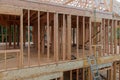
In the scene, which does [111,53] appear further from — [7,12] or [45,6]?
[7,12]

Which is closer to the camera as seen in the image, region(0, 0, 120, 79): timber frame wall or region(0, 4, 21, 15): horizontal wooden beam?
region(0, 4, 21, 15): horizontal wooden beam

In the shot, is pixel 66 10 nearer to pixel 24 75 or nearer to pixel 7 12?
pixel 7 12

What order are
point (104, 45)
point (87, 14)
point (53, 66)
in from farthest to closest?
point (104, 45) < point (87, 14) < point (53, 66)

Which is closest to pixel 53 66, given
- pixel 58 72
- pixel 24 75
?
pixel 58 72

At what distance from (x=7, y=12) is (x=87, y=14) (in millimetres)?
4377

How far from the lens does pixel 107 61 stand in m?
9.34

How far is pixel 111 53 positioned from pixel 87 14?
10.9 ft

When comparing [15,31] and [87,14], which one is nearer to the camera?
[87,14]

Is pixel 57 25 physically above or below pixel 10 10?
below

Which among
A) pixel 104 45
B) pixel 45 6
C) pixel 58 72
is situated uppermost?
pixel 45 6

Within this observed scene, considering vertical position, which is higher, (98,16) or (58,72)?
(98,16)

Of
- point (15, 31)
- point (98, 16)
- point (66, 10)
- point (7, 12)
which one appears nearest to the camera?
point (7, 12)

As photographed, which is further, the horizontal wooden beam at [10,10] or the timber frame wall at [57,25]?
the timber frame wall at [57,25]

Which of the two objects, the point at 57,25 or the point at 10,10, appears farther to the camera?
the point at 57,25
